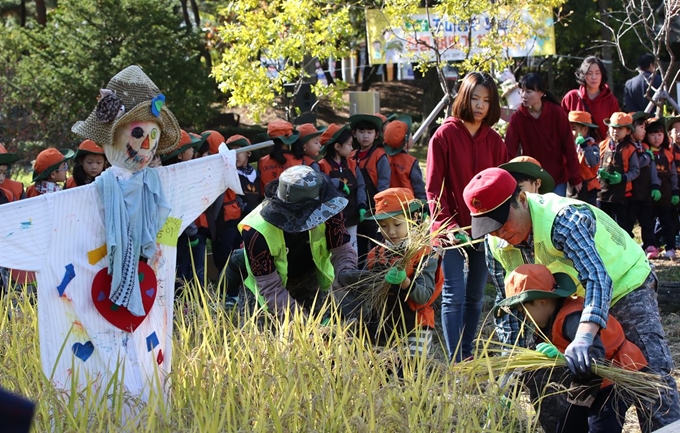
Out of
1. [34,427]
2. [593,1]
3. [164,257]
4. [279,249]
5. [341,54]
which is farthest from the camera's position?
[593,1]

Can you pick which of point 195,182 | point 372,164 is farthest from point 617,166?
point 195,182

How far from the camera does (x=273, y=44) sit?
10.8 metres

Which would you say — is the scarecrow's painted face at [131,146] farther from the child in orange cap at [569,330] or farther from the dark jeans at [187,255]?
the dark jeans at [187,255]

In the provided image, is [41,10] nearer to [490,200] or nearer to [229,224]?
[229,224]

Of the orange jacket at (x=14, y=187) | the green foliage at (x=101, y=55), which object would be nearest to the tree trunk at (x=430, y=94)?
the green foliage at (x=101, y=55)

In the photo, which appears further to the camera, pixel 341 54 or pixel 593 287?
pixel 341 54

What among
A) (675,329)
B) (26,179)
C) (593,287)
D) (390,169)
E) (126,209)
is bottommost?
(26,179)

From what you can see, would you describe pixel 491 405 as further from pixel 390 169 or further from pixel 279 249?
pixel 390 169

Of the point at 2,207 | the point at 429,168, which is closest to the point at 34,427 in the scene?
the point at 2,207

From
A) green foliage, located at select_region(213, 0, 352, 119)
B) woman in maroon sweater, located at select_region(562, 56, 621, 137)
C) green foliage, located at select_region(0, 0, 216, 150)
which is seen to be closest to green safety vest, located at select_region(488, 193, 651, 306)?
woman in maroon sweater, located at select_region(562, 56, 621, 137)

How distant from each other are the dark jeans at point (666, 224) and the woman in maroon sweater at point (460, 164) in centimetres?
457

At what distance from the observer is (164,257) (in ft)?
11.4

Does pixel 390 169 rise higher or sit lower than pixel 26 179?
higher

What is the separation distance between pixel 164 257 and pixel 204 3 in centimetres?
2401
